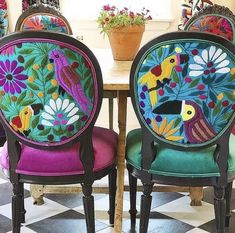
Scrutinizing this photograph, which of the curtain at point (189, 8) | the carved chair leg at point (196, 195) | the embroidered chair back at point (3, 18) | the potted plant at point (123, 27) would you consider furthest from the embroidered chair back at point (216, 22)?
the embroidered chair back at point (3, 18)

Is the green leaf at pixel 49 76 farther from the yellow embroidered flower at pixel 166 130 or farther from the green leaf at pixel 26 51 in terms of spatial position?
the yellow embroidered flower at pixel 166 130

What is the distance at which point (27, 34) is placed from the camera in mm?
1543

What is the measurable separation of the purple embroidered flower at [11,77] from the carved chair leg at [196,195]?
3.95ft

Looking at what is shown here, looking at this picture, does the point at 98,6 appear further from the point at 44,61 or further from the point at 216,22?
the point at 44,61

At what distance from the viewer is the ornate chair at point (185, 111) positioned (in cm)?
157

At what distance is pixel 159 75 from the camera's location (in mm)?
1613

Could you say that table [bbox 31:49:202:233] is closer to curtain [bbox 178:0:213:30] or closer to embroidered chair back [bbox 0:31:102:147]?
embroidered chair back [bbox 0:31:102:147]

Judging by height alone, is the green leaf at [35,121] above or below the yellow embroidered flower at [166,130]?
above

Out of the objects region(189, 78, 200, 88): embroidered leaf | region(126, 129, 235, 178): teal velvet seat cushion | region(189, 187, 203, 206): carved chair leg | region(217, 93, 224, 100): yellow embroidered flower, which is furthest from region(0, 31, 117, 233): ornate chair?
region(189, 187, 203, 206): carved chair leg

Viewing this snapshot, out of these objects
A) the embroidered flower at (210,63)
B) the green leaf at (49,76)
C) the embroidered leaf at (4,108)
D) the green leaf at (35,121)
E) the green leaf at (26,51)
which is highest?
the green leaf at (26,51)

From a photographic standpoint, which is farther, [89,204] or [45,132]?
Result: [89,204]

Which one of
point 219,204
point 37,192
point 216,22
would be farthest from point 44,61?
point 216,22

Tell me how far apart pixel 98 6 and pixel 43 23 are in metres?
1.07

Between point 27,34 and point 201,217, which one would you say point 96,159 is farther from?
point 201,217
